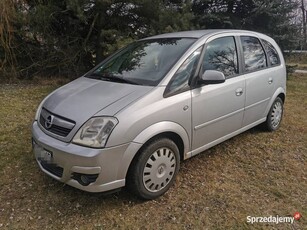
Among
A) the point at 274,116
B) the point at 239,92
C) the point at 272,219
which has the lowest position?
the point at 272,219

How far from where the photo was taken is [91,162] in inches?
92.7

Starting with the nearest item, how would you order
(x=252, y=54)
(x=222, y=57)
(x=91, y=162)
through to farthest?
1. (x=91, y=162)
2. (x=222, y=57)
3. (x=252, y=54)

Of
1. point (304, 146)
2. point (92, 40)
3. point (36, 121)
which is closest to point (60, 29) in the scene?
point (92, 40)

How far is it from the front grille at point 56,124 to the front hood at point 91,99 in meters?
0.04

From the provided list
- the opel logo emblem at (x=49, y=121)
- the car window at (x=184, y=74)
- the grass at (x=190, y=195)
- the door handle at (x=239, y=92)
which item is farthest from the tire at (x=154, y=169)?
the door handle at (x=239, y=92)

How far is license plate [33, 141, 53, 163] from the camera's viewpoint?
2.59m

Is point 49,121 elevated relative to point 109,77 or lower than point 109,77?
lower

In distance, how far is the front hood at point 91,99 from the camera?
99.3 inches

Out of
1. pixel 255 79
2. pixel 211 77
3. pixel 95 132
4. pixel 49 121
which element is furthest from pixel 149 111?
pixel 255 79

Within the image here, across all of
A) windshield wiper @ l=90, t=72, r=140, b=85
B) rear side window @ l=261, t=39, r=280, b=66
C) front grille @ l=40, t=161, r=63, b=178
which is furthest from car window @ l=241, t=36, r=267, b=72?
front grille @ l=40, t=161, r=63, b=178

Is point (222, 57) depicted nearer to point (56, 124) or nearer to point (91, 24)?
point (56, 124)

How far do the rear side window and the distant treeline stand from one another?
2989 millimetres

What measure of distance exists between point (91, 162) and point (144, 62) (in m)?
1.40

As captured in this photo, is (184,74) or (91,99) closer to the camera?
(91,99)
